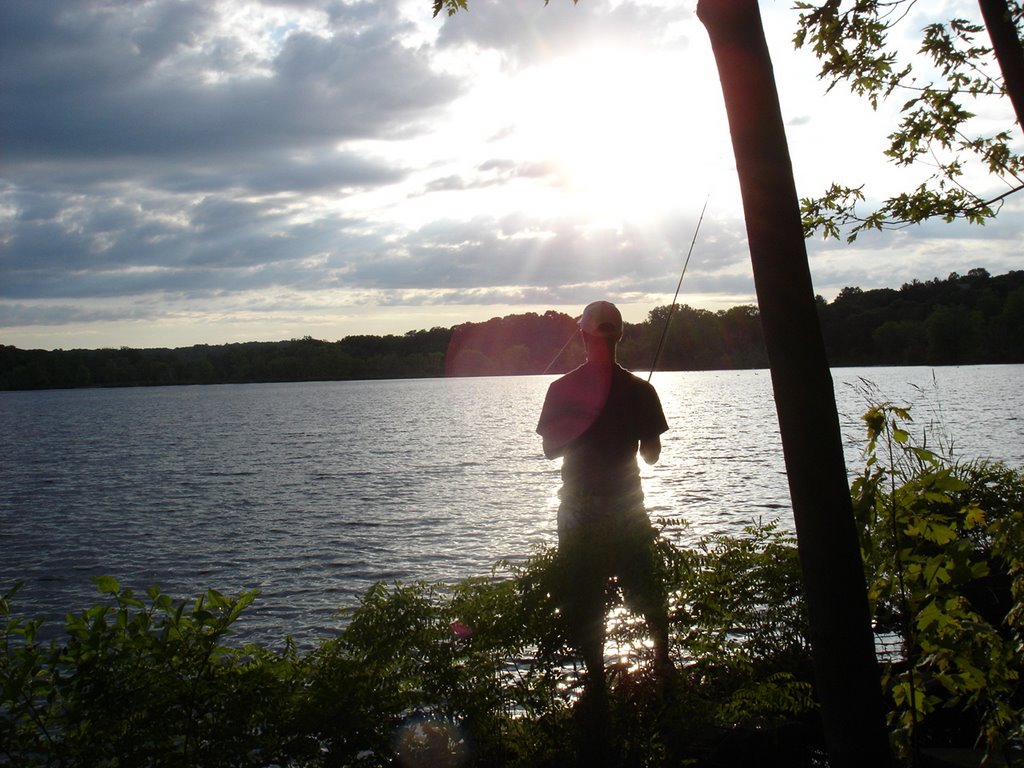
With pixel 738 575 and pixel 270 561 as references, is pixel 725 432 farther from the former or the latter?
pixel 738 575

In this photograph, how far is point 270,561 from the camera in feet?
59.5

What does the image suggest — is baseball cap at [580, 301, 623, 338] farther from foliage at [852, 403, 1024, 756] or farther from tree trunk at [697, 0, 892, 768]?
tree trunk at [697, 0, 892, 768]

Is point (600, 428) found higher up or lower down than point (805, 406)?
lower down

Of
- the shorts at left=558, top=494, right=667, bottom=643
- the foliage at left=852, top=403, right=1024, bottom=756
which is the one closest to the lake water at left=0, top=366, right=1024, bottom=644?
the foliage at left=852, top=403, right=1024, bottom=756

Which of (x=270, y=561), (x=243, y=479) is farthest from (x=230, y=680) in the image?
(x=243, y=479)

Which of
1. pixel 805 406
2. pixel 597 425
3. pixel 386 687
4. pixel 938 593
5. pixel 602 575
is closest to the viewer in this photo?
pixel 805 406

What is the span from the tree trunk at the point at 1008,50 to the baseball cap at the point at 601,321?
2835 mm

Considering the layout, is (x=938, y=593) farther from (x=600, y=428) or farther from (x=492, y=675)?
(x=600, y=428)

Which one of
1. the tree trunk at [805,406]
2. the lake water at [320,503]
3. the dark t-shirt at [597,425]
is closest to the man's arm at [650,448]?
the dark t-shirt at [597,425]

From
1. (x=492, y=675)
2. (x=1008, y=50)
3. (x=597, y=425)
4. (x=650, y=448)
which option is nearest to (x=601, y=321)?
(x=597, y=425)

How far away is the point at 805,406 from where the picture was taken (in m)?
2.82

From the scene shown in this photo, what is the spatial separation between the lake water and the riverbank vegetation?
2.98ft

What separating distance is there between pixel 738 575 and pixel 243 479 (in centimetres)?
3206

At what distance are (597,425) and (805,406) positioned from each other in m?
2.62
